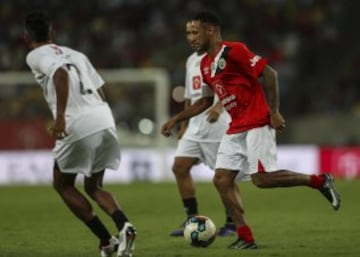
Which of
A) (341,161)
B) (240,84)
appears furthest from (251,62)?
(341,161)

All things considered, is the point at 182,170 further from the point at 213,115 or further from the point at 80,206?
the point at 80,206

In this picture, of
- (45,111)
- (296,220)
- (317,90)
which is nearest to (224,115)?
(296,220)

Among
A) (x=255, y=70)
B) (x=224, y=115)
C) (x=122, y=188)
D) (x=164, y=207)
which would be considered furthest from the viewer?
(x=122, y=188)

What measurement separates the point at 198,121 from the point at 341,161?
1261 centimetres

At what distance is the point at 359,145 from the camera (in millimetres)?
23469

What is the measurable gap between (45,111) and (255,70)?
47.4ft

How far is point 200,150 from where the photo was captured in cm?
1112

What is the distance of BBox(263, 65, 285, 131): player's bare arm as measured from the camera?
8492 mm

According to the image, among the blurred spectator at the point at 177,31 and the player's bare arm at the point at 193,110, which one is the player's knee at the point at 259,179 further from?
the blurred spectator at the point at 177,31

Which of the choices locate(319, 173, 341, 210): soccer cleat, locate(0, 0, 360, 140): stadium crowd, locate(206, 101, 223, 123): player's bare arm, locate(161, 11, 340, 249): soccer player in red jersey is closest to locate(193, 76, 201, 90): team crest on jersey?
locate(206, 101, 223, 123): player's bare arm

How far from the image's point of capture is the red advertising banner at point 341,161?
2283 cm

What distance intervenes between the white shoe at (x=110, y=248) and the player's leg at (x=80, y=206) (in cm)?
5

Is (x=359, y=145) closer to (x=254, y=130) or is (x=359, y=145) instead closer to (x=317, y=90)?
(x=317, y=90)

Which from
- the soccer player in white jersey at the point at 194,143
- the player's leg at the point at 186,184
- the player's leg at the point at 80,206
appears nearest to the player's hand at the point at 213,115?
the soccer player in white jersey at the point at 194,143
